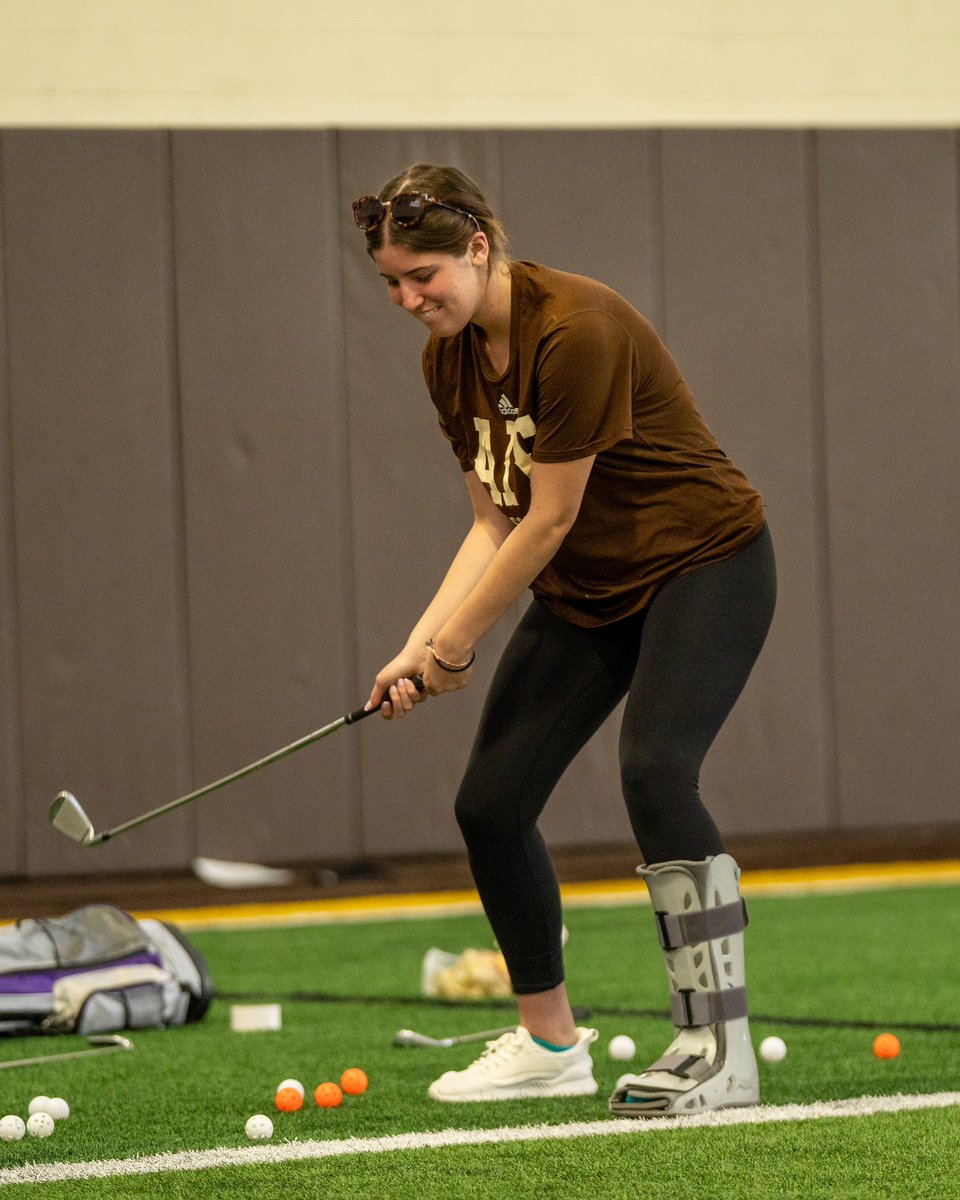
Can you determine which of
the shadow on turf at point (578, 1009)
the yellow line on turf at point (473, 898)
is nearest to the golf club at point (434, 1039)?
the shadow on turf at point (578, 1009)

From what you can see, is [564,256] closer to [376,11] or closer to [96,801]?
[376,11]

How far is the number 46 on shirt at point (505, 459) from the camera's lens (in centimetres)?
258

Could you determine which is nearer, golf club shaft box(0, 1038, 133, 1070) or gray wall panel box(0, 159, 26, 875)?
golf club shaft box(0, 1038, 133, 1070)

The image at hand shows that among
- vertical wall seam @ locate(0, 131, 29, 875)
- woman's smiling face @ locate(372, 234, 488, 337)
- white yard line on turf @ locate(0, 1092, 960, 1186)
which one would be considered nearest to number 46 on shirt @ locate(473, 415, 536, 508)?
woman's smiling face @ locate(372, 234, 488, 337)

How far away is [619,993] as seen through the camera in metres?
3.86

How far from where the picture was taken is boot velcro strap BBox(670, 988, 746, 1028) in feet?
8.25

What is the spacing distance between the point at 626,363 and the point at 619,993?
1809 mm

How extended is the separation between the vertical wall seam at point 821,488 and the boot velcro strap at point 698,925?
3948 mm

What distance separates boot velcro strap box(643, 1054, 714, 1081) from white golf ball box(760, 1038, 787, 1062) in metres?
0.48

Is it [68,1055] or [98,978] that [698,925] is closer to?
[68,1055]

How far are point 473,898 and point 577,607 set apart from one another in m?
3.13

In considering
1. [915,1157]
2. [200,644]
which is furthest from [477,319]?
[200,644]

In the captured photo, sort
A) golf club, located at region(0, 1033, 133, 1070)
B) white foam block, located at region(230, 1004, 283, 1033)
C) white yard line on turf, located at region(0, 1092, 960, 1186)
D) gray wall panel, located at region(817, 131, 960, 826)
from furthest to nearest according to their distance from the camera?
gray wall panel, located at region(817, 131, 960, 826) → white foam block, located at region(230, 1004, 283, 1033) → golf club, located at region(0, 1033, 133, 1070) → white yard line on turf, located at region(0, 1092, 960, 1186)

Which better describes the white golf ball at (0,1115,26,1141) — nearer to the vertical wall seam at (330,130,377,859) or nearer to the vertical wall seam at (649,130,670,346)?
the vertical wall seam at (330,130,377,859)
